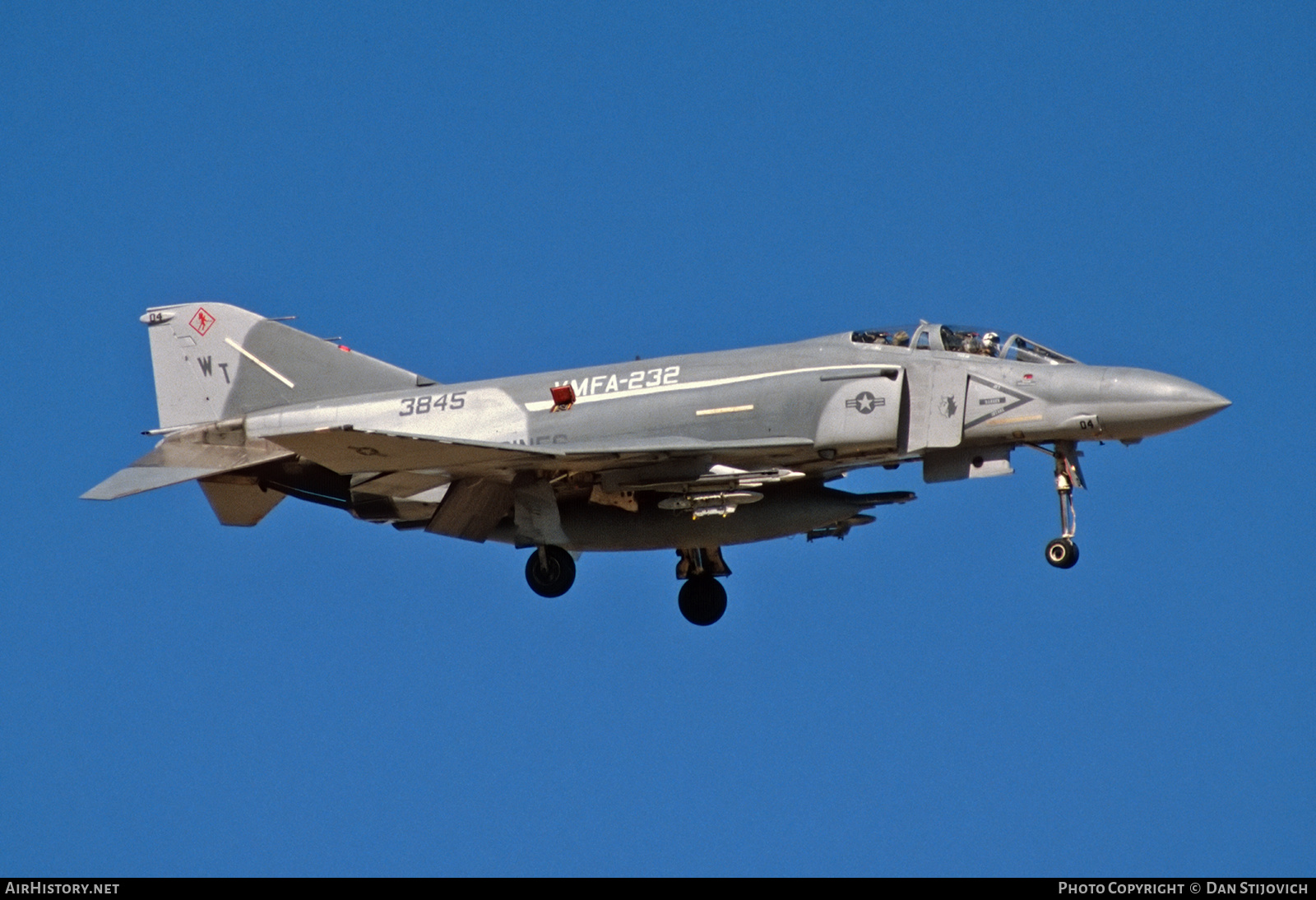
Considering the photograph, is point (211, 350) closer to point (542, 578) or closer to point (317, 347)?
point (317, 347)

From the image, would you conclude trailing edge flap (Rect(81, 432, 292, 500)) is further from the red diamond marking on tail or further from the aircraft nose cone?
the aircraft nose cone

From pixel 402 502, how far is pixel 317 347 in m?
2.35

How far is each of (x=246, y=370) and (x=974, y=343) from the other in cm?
878

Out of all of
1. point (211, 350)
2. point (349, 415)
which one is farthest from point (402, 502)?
point (211, 350)

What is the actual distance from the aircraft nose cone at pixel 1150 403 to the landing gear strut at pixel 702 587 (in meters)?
5.54

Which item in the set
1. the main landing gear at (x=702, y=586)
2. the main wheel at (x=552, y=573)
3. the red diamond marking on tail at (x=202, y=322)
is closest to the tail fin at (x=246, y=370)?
the red diamond marking on tail at (x=202, y=322)

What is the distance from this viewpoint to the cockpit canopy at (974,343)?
1942 cm

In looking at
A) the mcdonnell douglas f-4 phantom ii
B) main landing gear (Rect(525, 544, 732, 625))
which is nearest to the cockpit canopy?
the mcdonnell douglas f-4 phantom ii

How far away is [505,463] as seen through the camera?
63.9 feet

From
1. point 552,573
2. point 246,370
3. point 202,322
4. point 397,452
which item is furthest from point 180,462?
point 552,573

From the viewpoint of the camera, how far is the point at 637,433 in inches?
781

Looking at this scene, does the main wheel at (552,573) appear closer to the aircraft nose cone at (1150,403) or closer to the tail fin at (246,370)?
the tail fin at (246,370)

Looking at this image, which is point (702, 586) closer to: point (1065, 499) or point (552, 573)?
point (552, 573)

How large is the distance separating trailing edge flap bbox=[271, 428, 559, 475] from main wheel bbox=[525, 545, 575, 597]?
1190 millimetres
